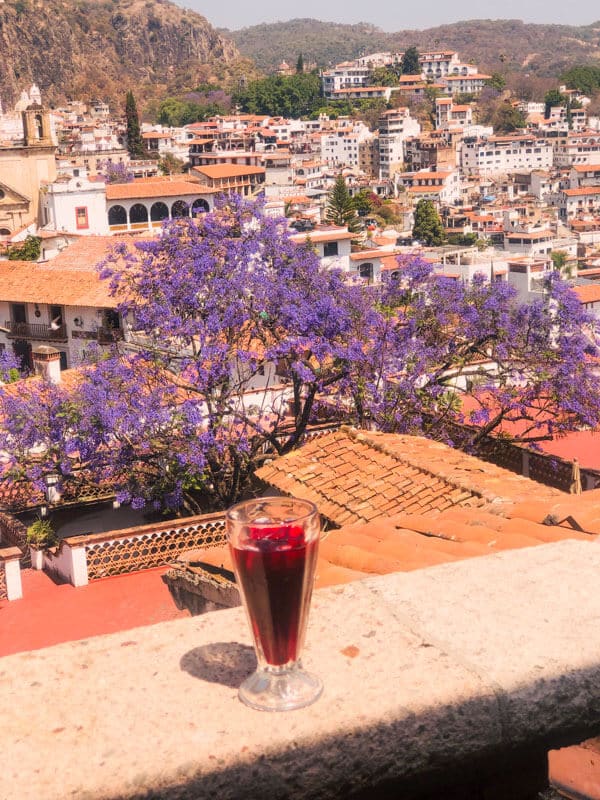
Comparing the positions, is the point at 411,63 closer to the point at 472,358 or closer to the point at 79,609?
the point at 472,358

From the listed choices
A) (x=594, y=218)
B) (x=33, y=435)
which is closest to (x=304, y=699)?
(x=33, y=435)

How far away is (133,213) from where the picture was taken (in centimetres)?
5131

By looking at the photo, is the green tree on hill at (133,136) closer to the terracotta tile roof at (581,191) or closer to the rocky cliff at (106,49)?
the terracotta tile roof at (581,191)

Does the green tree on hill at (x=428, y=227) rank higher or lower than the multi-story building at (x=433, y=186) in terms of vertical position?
lower

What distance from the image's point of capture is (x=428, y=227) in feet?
260

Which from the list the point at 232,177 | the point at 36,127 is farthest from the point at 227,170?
the point at 36,127

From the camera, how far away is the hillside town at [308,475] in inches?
68.4

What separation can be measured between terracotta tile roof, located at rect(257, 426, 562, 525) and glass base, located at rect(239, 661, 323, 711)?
4.04m

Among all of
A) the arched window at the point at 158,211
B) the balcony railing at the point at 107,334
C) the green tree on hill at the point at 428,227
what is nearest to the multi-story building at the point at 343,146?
the green tree on hill at the point at 428,227

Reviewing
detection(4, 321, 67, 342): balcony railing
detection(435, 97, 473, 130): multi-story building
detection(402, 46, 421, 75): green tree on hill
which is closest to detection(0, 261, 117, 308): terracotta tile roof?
detection(4, 321, 67, 342): balcony railing

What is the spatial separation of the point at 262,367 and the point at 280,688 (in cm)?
1068

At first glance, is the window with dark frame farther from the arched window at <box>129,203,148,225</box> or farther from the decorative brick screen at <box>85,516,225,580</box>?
the decorative brick screen at <box>85,516,225,580</box>

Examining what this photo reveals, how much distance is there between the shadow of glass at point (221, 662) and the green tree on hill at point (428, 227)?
257ft

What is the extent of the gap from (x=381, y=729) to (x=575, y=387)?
37.0 feet
